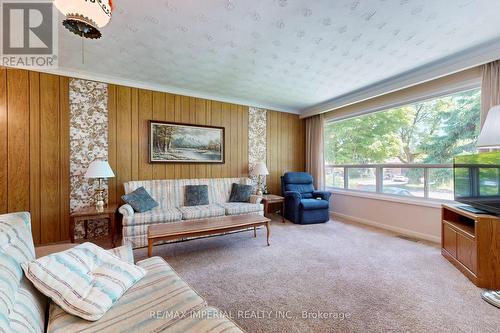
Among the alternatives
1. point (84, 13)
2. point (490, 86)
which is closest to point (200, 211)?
point (84, 13)

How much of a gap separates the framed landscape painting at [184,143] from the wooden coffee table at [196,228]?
5.00ft

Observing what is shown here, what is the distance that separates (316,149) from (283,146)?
787 mm

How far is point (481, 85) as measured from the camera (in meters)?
2.74

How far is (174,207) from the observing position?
3623 mm

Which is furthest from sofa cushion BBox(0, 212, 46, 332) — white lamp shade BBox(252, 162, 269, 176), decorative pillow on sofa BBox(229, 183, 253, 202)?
white lamp shade BBox(252, 162, 269, 176)

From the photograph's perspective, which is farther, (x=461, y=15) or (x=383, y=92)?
(x=383, y=92)

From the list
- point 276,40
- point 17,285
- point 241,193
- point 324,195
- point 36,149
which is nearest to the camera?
point 17,285

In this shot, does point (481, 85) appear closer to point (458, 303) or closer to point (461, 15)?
point (461, 15)

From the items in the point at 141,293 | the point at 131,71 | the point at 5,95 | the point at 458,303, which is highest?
the point at 131,71

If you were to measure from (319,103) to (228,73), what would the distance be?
2.48 meters

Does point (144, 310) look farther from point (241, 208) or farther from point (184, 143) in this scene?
point (184, 143)

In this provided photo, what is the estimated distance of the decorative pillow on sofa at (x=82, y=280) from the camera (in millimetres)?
1004

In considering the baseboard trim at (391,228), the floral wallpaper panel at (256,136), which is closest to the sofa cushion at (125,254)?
the floral wallpaper panel at (256,136)

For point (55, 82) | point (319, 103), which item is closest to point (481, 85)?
point (319, 103)
